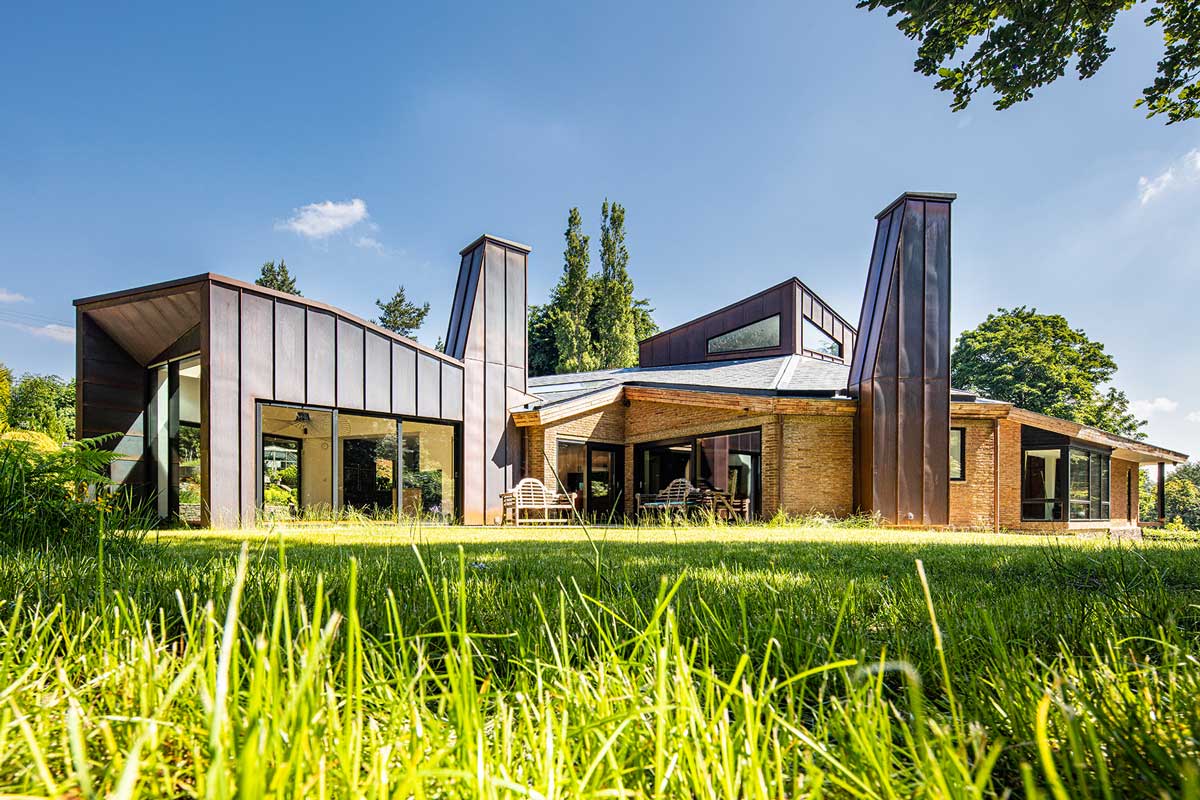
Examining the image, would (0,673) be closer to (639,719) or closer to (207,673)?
(207,673)

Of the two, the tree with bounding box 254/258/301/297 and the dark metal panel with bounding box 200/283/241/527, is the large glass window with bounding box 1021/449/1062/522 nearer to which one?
the dark metal panel with bounding box 200/283/241/527

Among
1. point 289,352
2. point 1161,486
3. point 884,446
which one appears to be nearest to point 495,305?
point 289,352

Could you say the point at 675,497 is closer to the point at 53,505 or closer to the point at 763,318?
the point at 763,318

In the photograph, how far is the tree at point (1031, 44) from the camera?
15.5 ft

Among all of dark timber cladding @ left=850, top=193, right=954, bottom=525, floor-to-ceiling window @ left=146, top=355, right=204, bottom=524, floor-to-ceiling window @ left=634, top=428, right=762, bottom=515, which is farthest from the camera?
floor-to-ceiling window @ left=634, top=428, right=762, bottom=515

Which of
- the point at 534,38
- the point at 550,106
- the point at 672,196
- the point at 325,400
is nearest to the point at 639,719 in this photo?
the point at 325,400

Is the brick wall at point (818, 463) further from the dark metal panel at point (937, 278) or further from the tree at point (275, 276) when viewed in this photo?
the tree at point (275, 276)

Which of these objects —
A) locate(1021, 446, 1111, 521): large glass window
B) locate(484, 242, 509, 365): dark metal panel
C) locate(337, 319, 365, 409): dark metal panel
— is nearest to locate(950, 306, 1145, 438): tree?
locate(1021, 446, 1111, 521): large glass window

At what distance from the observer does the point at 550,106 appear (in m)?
19.5

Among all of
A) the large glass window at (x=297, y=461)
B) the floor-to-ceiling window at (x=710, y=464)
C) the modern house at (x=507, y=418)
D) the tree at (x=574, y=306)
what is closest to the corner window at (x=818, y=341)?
the modern house at (x=507, y=418)

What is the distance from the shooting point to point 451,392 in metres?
13.9

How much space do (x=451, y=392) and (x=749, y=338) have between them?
13435 mm

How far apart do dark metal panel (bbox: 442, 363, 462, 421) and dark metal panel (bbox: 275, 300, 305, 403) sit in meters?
3.32

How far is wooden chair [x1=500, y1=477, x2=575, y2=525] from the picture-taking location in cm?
1394
